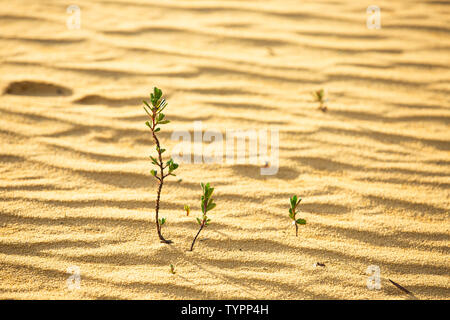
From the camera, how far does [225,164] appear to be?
2.67m

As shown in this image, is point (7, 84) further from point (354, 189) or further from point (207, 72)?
point (354, 189)

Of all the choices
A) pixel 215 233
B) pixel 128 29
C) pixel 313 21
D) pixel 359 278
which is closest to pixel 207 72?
pixel 128 29

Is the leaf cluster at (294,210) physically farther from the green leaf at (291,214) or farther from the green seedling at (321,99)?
the green seedling at (321,99)

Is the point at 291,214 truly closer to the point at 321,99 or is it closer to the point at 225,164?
the point at 225,164

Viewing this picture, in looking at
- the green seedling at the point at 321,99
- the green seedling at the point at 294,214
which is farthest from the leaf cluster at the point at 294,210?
the green seedling at the point at 321,99

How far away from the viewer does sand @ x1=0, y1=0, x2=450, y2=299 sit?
6.64ft

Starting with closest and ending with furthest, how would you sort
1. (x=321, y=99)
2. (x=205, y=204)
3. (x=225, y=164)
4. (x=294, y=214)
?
(x=205, y=204) < (x=294, y=214) < (x=225, y=164) < (x=321, y=99)

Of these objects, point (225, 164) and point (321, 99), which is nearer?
point (225, 164)

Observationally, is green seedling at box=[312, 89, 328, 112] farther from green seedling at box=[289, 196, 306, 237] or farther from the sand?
green seedling at box=[289, 196, 306, 237]

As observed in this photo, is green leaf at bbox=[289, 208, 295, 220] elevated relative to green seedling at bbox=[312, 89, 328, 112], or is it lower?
lower

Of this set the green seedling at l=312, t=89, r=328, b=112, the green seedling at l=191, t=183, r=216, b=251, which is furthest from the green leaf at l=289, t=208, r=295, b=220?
the green seedling at l=312, t=89, r=328, b=112

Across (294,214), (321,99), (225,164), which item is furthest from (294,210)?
(321,99)

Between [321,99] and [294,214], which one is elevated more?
[321,99]

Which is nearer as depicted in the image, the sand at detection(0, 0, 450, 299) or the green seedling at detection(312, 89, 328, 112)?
the sand at detection(0, 0, 450, 299)
